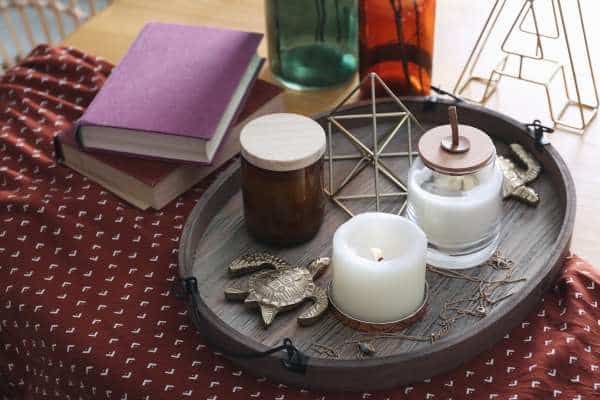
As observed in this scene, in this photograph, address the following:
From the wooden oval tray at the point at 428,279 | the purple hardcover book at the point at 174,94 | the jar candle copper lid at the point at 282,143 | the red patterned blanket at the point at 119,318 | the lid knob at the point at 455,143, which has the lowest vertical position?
the red patterned blanket at the point at 119,318

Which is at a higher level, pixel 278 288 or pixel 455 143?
pixel 455 143

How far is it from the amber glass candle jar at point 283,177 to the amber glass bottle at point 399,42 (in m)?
0.24

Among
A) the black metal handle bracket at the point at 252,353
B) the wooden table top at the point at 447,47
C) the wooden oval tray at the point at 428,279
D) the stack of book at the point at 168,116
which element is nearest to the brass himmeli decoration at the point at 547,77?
the wooden table top at the point at 447,47

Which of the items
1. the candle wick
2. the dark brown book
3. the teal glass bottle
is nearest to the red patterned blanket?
the dark brown book

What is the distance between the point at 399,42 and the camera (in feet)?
3.41

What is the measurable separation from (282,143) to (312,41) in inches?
13.2

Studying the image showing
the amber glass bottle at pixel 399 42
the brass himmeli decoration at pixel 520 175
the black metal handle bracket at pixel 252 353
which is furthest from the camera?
the amber glass bottle at pixel 399 42

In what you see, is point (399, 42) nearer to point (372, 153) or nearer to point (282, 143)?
point (372, 153)

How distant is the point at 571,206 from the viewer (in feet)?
2.79

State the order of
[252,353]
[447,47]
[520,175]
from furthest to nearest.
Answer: [447,47] → [520,175] → [252,353]

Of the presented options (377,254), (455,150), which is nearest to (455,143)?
(455,150)

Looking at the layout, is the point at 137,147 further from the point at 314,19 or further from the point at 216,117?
the point at 314,19

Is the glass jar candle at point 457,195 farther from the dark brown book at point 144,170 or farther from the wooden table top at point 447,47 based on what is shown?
the dark brown book at point 144,170

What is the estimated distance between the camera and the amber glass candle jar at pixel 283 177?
815 mm
